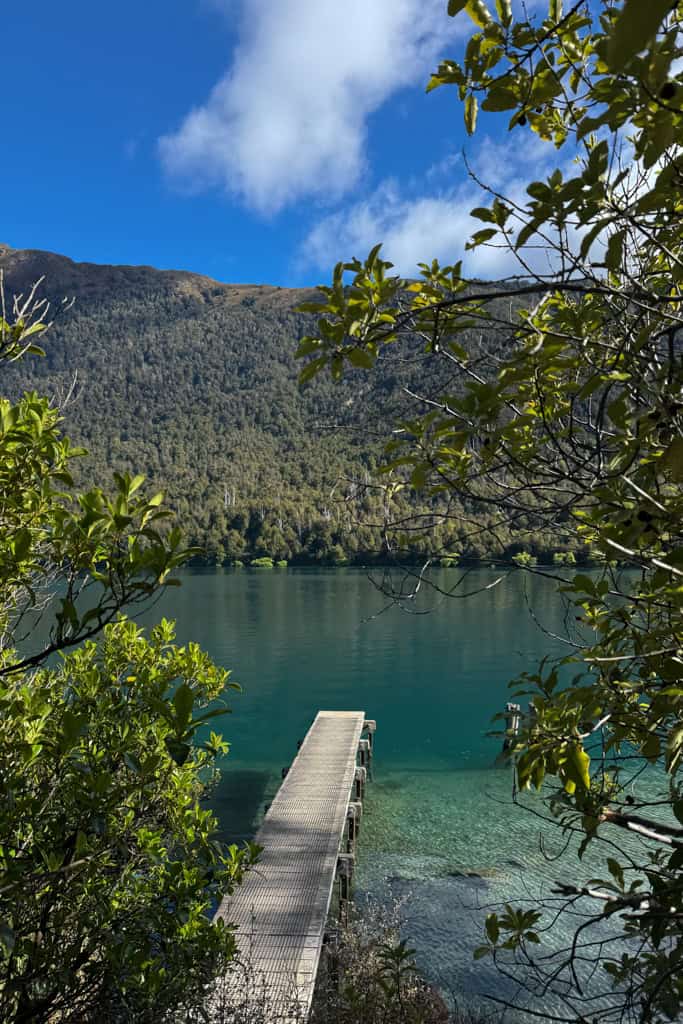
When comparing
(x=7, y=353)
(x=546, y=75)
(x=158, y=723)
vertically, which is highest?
(x=546, y=75)

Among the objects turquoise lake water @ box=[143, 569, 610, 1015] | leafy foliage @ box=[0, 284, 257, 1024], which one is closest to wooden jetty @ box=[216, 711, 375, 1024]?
turquoise lake water @ box=[143, 569, 610, 1015]

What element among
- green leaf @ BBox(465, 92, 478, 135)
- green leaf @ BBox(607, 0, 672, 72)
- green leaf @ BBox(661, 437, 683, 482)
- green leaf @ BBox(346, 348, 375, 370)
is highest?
green leaf @ BBox(465, 92, 478, 135)

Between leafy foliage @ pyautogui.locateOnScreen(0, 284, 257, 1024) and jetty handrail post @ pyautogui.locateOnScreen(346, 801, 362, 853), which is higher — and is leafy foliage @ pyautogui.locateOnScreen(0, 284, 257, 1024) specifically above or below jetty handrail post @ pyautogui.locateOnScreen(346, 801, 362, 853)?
above

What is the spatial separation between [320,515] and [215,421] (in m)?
94.0

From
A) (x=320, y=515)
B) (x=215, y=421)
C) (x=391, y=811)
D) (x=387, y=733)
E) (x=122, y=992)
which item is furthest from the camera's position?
(x=215, y=421)

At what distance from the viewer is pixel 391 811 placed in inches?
592

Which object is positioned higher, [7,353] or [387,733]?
[7,353]

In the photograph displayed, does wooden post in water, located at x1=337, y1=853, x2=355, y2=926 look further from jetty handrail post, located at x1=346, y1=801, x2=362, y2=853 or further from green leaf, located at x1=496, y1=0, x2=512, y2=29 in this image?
green leaf, located at x1=496, y1=0, x2=512, y2=29

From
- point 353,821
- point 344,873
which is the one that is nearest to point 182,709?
point 344,873

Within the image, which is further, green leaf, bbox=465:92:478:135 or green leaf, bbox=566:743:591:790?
green leaf, bbox=465:92:478:135

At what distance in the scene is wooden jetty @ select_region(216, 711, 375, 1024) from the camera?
20.7 feet

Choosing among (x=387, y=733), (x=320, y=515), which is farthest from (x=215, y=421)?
(x=387, y=733)

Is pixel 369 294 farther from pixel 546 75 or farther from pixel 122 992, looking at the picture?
pixel 122 992

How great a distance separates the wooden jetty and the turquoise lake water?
1.27 metres
